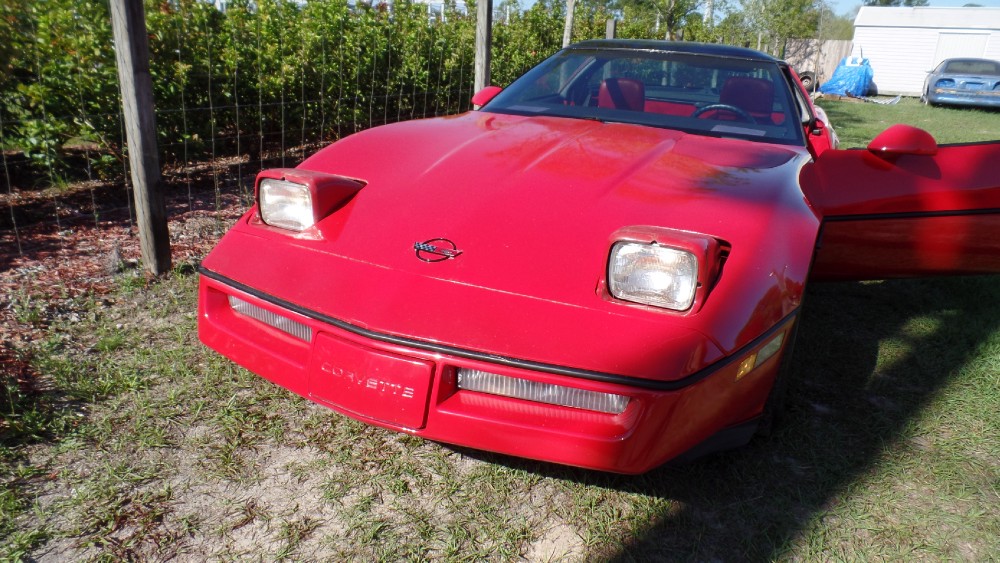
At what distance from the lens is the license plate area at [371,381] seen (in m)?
1.75

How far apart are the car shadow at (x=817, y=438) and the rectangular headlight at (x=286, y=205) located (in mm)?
1046

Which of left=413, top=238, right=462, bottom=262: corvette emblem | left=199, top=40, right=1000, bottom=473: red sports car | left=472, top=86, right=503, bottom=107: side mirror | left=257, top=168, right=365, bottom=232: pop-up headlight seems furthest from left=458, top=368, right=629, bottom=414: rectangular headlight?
left=472, top=86, right=503, bottom=107: side mirror

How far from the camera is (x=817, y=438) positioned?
2428mm

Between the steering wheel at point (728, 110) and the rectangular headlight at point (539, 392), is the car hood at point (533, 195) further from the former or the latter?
the steering wheel at point (728, 110)

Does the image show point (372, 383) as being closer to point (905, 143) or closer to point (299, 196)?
point (299, 196)

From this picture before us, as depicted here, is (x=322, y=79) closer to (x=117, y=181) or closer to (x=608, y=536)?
(x=117, y=181)

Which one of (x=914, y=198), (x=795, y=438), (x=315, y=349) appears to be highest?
(x=914, y=198)

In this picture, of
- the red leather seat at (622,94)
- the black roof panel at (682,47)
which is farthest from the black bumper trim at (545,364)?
the black roof panel at (682,47)

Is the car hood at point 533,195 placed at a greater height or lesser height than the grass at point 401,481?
greater

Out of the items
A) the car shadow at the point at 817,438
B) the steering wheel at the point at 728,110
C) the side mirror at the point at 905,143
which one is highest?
the steering wheel at the point at 728,110

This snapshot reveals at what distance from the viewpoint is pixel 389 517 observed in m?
1.93

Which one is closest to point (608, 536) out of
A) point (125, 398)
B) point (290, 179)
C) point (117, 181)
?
point (290, 179)

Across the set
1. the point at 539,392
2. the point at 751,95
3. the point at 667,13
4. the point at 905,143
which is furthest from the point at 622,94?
the point at 667,13

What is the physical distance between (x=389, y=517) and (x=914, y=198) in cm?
236
